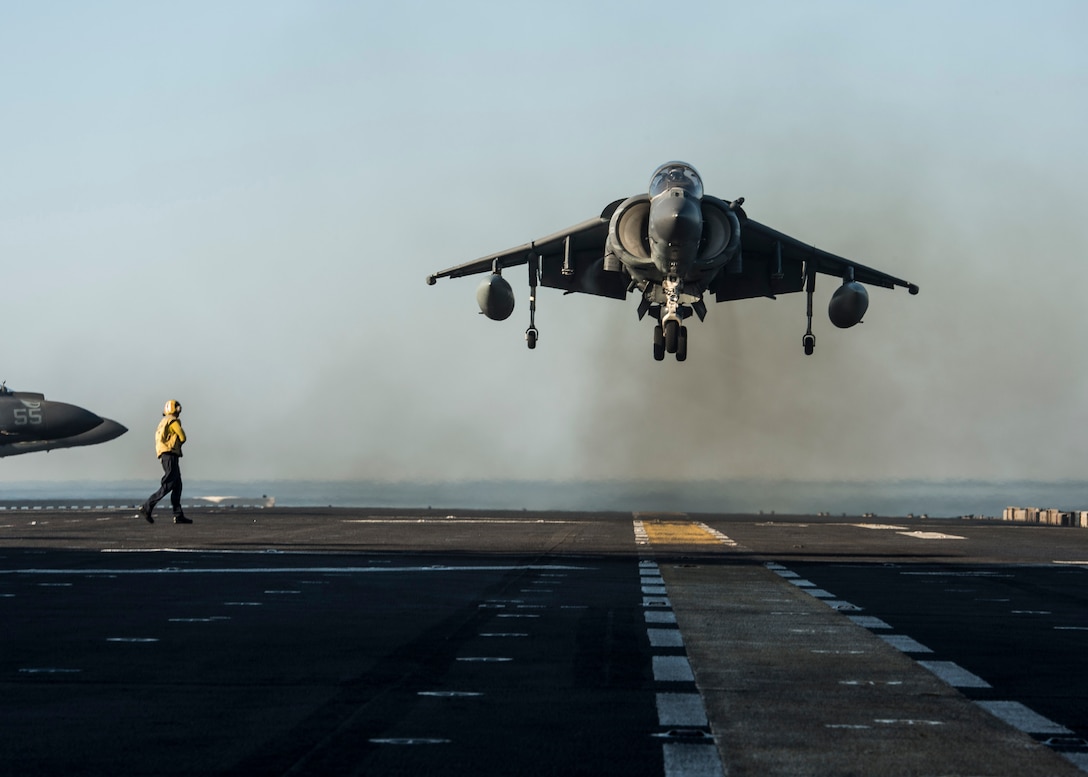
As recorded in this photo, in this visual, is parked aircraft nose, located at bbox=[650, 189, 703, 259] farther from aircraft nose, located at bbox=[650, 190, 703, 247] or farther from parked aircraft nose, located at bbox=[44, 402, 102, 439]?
parked aircraft nose, located at bbox=[44, 402, 102, 439]

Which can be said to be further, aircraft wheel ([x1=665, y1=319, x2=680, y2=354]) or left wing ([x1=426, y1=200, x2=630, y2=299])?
left wing ([x1=426, y1=200, x2=630, y2=299])

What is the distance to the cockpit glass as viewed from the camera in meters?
35.1

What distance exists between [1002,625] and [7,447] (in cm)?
5776

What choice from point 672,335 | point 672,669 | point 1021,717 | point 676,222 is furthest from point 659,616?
point 672,335

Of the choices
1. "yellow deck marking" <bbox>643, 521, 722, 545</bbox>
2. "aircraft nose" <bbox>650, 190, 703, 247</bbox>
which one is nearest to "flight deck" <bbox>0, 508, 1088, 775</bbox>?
"yellow deck marking" <bbox>643, 521, 722, 545</bbox>

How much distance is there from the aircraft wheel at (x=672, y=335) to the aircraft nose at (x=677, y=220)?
127 inches

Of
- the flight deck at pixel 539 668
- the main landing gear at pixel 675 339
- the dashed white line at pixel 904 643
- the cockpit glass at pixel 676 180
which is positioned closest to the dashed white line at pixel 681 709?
the flight deck at pixel 539 668

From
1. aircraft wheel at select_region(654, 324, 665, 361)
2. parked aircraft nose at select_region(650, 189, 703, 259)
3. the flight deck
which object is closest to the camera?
the flight deck

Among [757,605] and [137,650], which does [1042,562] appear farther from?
[137,650]

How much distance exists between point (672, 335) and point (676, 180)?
424cm

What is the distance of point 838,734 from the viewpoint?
6176 millimetres

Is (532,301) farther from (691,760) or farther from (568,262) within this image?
(691,760)

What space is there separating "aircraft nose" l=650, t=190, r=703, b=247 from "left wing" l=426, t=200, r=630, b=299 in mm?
8861

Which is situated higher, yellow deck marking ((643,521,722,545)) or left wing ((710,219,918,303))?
left wing ((710,219,918,303))
